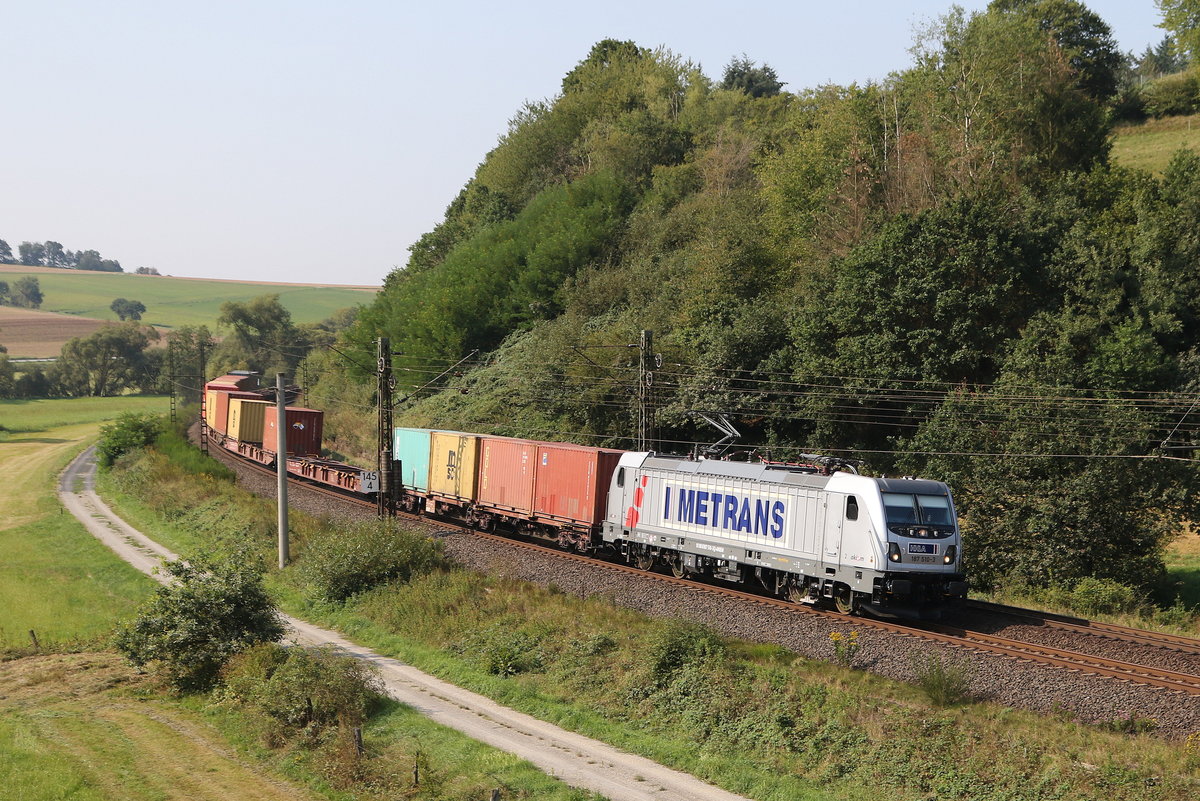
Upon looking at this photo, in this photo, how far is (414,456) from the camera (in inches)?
1708

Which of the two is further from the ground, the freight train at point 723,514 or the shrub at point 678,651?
the freight train at point 723,514

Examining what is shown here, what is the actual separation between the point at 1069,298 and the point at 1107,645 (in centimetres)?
2354

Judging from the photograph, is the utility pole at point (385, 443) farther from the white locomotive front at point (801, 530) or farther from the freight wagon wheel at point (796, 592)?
the freight wagon wheel at point (796, 592)

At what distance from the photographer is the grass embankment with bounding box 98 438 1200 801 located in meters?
14.7

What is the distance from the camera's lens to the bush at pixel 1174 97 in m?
77.2

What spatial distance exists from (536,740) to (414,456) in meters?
26.6

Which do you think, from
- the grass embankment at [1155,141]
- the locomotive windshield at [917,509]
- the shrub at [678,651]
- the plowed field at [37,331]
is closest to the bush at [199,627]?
the shrub at [678,651]

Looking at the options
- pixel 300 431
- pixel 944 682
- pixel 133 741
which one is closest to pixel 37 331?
pixel 300 431

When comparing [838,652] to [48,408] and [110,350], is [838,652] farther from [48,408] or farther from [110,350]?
[110,350]

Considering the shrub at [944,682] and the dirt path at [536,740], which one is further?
the shrub at [944,682]

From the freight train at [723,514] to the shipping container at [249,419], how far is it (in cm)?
2365

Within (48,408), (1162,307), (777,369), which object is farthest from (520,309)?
(48,408)

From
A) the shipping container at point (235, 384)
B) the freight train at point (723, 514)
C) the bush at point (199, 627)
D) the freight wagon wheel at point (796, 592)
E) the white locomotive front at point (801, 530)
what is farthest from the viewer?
the shipping container at point (235, 384)

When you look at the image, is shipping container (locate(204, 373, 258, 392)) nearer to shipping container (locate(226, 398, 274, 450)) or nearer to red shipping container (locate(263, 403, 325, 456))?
shipping container (locate(226, 398, 274, 450))
